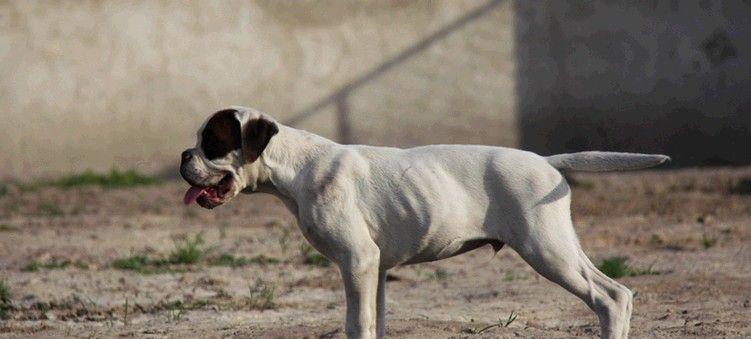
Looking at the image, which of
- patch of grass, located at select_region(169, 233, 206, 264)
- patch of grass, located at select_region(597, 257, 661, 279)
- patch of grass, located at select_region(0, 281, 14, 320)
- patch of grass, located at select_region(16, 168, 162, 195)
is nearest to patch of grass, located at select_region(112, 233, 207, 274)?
patch of grass, located at select_region(169, 233, 206, 264)

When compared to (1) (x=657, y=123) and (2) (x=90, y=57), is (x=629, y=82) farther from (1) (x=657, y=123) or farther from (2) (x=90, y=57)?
A: (2) (x=90, y=57)

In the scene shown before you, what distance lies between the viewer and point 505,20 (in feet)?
47.7

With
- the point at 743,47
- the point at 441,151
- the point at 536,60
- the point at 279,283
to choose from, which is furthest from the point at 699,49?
A: the point at 441,151

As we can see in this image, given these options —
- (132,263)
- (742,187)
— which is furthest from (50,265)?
(742,187)

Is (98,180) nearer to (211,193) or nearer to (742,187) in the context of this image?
(742,187)

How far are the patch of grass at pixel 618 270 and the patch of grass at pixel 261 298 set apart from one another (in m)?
1.96

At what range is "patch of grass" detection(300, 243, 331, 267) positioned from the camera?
29.2 feet

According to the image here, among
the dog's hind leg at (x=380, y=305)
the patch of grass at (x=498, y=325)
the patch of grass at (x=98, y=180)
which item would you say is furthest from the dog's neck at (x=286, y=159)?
the patch of grass at (x=98, y=180)

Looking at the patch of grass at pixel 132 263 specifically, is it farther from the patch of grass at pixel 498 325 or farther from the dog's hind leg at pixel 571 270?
the dog's hind leg at pixel 571 270

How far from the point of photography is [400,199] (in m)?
5.43

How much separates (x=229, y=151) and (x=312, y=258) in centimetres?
360

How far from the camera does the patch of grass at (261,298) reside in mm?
7430

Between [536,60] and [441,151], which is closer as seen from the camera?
[441,151]

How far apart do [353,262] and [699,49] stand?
10.1 m
